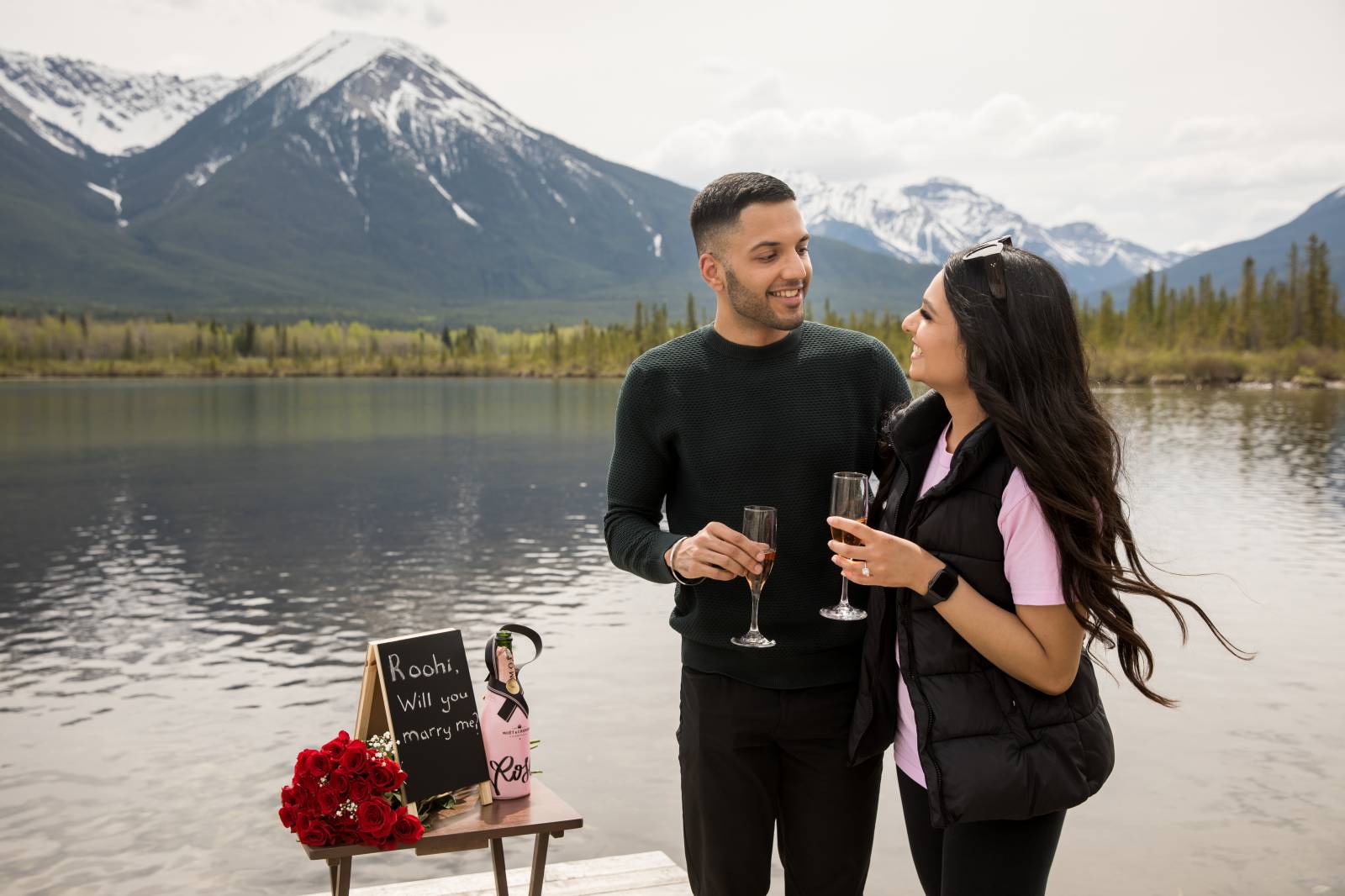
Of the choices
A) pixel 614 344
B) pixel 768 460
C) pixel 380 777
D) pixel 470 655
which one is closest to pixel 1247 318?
pixel 614 344

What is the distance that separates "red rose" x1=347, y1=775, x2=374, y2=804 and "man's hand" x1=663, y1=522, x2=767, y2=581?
41.9 inches

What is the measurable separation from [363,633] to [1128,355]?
92.1 metres

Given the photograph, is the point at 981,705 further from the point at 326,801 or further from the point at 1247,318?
→ the point at 1247,318

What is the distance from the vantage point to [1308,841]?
7.47 meters

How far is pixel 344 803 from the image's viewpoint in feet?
10.3

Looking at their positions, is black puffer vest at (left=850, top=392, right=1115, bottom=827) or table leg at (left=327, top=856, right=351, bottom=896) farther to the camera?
table leg at (left=327, top=856, right=351, bottom=896)

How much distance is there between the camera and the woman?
2.57 metres

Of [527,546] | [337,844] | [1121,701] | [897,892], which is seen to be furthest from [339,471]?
[337,844]

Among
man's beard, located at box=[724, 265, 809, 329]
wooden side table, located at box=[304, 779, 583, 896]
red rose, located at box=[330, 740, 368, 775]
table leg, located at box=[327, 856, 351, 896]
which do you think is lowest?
table leg, located at box=[327, 856, 351, 896]

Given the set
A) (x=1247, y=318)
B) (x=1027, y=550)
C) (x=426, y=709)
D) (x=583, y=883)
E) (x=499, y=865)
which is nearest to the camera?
(x=1027, y=550)

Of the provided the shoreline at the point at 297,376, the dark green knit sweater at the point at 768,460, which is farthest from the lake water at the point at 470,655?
the shoreline at the point at 297,376

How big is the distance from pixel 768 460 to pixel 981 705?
0.94 metres

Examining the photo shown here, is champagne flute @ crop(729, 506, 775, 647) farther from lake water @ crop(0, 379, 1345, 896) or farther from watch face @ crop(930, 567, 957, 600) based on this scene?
lake water @ crop(0, 379, 1345, 896)

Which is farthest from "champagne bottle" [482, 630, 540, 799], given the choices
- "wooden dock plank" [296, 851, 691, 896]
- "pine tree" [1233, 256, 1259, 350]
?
"pine tree" [1233, 256, 1259, 350]
